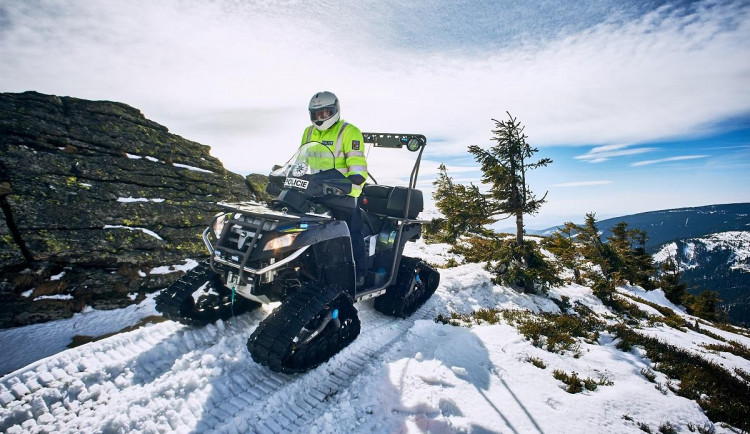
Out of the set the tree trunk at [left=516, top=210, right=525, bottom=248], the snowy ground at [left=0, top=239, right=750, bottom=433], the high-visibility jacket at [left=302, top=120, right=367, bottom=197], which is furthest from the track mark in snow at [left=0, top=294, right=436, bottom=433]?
the tree trunk at [left=516, top=210, right=525, bottom=248]

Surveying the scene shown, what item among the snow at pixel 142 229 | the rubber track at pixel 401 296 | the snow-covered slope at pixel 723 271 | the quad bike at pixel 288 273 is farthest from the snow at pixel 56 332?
the snow-covered slope at pixel 723 271

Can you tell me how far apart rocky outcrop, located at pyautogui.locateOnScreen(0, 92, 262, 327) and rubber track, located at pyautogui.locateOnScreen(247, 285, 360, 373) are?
428 centimetres

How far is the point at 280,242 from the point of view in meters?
3.67

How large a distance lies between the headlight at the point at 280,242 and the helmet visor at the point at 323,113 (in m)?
2.28

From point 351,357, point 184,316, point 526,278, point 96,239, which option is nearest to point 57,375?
point 184,316

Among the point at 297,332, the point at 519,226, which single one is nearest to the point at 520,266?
the point at 519,226

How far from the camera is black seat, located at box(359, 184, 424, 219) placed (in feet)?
20.2

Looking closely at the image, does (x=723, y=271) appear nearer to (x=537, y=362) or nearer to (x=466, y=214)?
(x=466, y=214)

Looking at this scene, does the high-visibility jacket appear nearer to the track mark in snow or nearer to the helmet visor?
the helmet visor

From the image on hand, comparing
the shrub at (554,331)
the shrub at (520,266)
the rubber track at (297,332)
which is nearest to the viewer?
the rubber track at (297,332)

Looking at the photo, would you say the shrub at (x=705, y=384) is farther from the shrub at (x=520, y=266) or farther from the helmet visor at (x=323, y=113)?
the helmet visor at (x=323, y=113)

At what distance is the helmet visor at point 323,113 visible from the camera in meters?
5.02

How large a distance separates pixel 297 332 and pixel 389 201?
3440 millimetres

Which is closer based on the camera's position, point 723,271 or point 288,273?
point 288,273
